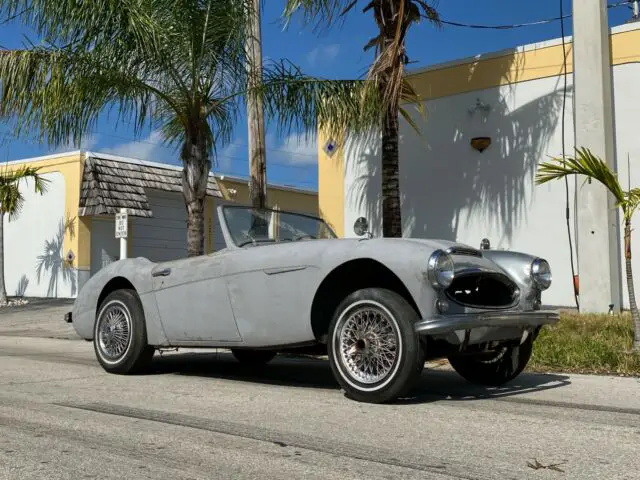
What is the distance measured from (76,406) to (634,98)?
11.9 meters

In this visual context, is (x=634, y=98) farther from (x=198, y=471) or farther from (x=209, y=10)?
(x=198, y=471)

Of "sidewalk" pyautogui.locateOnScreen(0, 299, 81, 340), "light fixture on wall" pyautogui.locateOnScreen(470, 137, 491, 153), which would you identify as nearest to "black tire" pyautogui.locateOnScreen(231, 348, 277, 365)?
"sidewalk" pyautogui.locateOnScreen(0, 299, 81, 340)

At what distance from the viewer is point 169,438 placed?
3982 millimetres

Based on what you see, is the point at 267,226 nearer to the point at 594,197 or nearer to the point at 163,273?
the point at 163,273

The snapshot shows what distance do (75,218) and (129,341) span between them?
55.8 ft

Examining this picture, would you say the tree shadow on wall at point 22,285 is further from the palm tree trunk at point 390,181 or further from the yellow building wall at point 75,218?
the palm tree trunk at point 390,181

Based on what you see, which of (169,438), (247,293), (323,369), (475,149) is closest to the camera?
(169,438)

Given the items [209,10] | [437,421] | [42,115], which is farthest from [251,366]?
[209,10]

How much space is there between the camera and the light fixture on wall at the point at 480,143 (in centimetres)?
1462

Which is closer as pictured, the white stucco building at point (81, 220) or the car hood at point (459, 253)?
the car hood at point (459, 253)

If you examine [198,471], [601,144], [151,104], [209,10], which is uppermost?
[209,10]

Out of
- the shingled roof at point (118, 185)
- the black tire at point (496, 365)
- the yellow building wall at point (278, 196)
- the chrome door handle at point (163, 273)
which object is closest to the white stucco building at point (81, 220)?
the shingled roof at point (118, 185)

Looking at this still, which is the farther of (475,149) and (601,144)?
(475,149)

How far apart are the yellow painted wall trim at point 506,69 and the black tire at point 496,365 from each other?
9.56m
